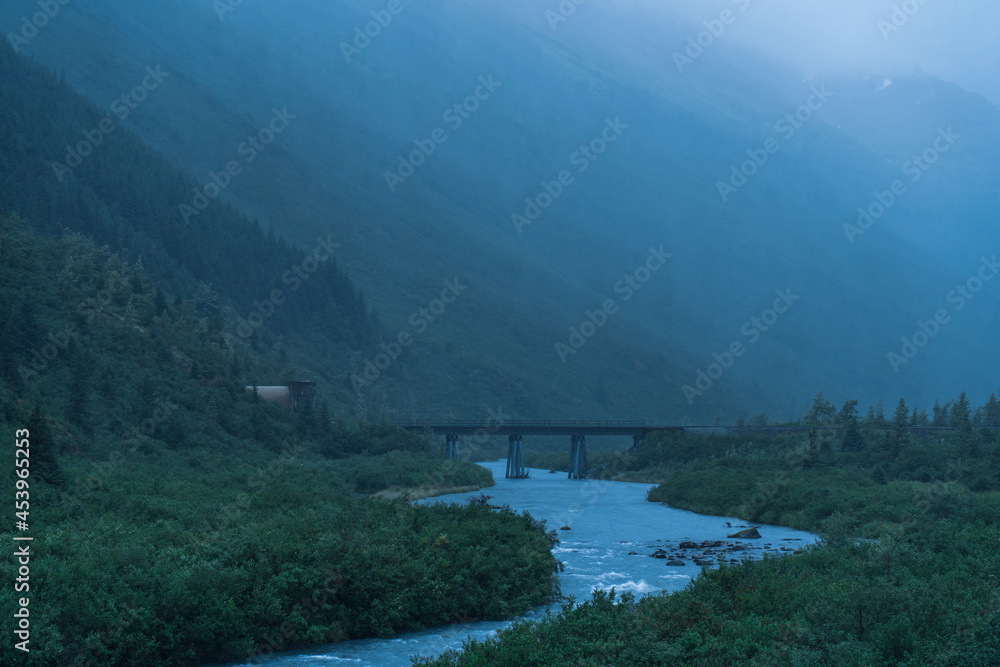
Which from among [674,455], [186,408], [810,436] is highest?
[810,436]

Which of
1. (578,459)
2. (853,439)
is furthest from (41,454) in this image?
(578,459)

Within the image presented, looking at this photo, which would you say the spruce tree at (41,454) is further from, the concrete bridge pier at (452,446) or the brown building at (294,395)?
the concrete bridge pier at (452,446)

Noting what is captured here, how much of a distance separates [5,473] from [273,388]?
169 ft

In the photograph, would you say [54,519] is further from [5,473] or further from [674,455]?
[674,455]

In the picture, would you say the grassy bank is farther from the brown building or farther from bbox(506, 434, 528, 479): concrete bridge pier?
bbox(506, 434, 528, 479): concrete bridge pier

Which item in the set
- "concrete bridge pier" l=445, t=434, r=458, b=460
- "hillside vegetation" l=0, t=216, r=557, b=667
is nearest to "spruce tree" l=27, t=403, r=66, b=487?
"hillside vegetation" l=0, t=216, r=557, b=667

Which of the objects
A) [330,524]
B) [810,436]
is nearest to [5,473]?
[330,524]

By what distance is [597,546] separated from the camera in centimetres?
5391

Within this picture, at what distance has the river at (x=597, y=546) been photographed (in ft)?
105

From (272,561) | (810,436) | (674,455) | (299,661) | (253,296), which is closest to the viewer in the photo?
(299,661)

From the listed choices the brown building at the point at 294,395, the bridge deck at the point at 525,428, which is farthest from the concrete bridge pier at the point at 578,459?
the brown building at the point at 294,395

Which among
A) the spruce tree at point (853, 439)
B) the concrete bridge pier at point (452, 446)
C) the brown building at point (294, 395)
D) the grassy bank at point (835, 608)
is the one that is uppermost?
the spruce tree at point (853, 439)

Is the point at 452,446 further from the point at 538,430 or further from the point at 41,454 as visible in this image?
the point at 41,454

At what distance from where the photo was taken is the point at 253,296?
A: 6442 inches
